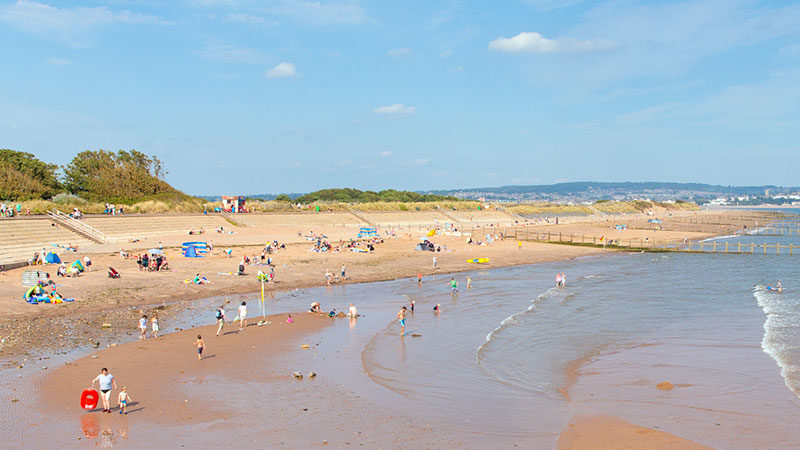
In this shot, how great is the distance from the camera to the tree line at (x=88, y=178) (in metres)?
61.8

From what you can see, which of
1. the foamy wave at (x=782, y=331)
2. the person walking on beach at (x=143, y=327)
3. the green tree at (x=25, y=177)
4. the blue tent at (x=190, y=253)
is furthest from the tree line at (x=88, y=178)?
the foamy wave at (x=782, y=331)

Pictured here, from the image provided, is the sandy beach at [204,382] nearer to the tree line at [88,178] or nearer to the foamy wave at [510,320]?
the foamy wave at [510,320]

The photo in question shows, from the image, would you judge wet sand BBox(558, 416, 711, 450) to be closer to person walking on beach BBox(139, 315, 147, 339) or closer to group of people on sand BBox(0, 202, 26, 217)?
person walking on beach BBox(139, 315, 147, 339)

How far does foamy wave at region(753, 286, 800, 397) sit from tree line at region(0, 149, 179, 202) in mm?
64714

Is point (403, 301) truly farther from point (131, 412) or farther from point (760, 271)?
point (760, 271)

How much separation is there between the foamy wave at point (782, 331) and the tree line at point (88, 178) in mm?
64714

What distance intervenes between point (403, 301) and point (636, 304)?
11.4 metres

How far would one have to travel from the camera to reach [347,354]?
18.7 meters

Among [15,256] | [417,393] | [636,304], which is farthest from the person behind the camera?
[15,256]

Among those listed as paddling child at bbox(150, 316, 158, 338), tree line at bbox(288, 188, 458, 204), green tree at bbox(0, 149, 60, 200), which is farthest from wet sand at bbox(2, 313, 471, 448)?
tree line at bbox(288, 188, 458, 204)

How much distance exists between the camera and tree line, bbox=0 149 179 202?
61.8 metres

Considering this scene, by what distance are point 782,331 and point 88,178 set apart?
76.0 m

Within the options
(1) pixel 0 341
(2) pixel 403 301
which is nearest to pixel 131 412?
(1) pixel 0 341

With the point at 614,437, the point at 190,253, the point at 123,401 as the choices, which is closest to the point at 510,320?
the point at 614,437
